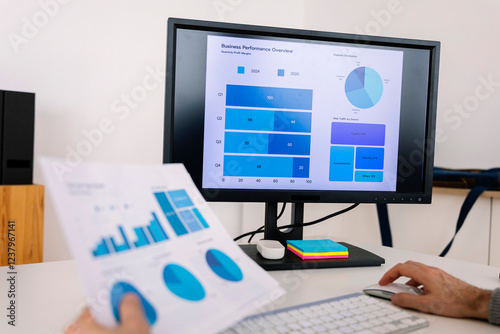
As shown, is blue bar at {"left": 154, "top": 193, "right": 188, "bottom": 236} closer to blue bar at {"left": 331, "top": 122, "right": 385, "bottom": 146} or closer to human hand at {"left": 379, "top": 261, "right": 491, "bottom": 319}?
A: human hand at {"left": 379, "top": 261, "right": 491, "bottom": 319}

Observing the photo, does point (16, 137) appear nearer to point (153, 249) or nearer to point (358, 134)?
point (358, 134)

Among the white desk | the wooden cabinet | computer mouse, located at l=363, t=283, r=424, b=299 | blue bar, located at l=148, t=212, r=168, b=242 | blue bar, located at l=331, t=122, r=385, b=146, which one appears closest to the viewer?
blue bar, located at l=148, t=212, r=168, b=242

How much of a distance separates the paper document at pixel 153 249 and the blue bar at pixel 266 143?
38 cm

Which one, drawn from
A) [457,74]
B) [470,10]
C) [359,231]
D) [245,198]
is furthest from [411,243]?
[245,198]

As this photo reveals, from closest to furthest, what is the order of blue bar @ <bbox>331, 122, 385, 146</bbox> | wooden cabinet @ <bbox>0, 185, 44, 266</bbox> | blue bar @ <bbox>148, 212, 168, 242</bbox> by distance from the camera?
blue bar @ <bbox>148, 212, 168, 242</bbox>, blue bar @ <bbox>331, 122, 385, 146</bbox>, wooden cabinet @ <bbox>0, 185, 44, 266</bbox>

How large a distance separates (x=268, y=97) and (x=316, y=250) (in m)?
0.35

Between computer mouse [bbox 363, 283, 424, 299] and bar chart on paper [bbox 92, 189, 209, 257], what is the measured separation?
1.12ft

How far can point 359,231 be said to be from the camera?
2.06 meters

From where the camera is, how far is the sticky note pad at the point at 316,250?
92cm

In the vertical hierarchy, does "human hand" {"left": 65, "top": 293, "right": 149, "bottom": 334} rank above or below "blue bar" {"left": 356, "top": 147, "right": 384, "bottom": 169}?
below

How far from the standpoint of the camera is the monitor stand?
34.6 inches

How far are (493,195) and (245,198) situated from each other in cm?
96

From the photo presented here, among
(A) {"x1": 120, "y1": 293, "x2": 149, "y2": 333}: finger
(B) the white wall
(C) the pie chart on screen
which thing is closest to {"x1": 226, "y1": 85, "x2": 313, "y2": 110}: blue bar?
(C) the pie chart on screen

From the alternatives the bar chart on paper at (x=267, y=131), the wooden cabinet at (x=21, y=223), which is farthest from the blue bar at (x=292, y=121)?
the wooden cabinet at (x=21, y=223)
